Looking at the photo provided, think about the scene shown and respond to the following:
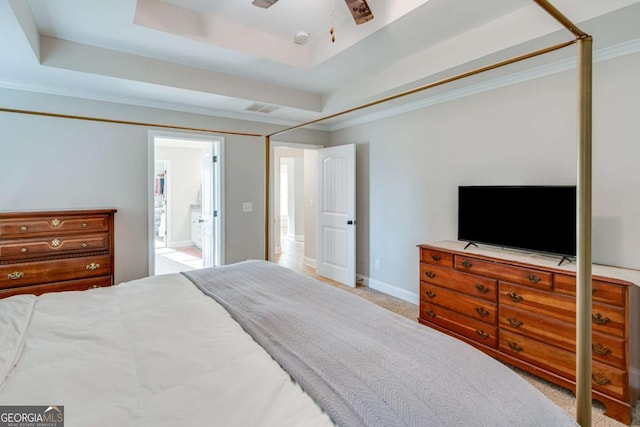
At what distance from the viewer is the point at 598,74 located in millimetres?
2414

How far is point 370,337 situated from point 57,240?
3073 mm

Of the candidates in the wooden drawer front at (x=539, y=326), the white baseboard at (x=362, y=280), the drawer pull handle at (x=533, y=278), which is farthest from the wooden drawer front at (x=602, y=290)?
the white baseboard at (x=362, y=280)

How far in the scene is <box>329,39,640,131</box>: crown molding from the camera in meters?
2.29

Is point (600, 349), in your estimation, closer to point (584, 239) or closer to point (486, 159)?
point (584, 239)

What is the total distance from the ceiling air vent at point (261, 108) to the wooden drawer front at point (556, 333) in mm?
3174

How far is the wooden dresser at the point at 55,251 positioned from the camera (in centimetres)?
272

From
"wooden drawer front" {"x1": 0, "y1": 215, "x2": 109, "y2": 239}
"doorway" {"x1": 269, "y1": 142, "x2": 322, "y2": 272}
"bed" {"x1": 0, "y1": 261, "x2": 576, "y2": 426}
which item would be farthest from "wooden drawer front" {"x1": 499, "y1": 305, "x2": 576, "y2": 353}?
"wooden drawer front" {"x1": 0, "y1": 215, "x2": 109, "y2": 239}

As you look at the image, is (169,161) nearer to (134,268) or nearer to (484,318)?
(134,268)

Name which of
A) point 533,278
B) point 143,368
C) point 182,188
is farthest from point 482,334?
point 182,188

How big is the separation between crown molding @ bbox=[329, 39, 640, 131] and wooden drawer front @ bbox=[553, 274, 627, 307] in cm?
168

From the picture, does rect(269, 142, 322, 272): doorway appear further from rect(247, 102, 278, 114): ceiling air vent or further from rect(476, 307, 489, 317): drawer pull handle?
rect(476, 307, 489, 317): drawer pull handle

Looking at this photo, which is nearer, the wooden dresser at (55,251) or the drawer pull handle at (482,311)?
the drawer pull handle at (482,311)

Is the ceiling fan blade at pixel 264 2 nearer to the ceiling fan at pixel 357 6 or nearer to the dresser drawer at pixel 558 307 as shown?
the ceiling fan at pixel 357 6

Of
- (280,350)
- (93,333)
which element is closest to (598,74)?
(280,350)
